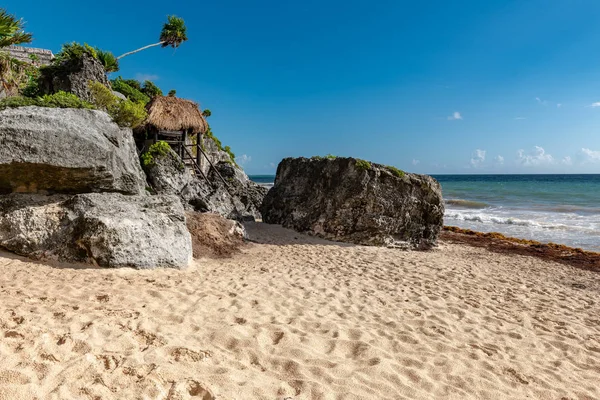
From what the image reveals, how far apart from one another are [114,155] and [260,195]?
37.1ft

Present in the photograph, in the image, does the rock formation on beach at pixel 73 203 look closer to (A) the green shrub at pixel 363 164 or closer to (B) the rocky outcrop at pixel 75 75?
(A) the green shrub at pixel 363 164

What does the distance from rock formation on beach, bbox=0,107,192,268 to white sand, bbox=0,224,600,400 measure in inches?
19.8

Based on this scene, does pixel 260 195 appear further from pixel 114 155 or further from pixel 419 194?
pixel 114 155

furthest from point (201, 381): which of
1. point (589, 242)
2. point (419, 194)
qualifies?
point (589, 242)

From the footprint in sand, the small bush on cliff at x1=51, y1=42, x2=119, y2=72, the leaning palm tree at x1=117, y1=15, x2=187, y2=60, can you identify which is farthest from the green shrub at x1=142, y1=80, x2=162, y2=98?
the footprint in sand

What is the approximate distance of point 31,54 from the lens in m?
25.8

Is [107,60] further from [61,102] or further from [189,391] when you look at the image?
[189,391]

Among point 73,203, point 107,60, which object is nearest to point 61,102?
point 73,203

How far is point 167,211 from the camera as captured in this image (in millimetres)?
8555

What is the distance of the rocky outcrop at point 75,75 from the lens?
1485 centimetres

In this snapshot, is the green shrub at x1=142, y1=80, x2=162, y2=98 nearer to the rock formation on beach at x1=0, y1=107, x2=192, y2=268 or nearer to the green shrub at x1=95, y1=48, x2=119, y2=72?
the green shrub at x1=95, y1=48, x2=119, y2=72

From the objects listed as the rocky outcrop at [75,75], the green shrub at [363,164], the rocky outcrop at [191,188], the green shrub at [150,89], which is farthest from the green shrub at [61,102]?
the green shrub at [150,89]

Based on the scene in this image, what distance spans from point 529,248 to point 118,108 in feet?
58.0

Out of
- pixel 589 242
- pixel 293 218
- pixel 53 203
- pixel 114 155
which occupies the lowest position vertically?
pixel 589 242
